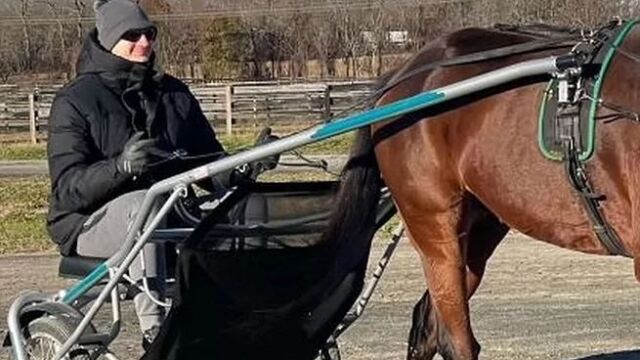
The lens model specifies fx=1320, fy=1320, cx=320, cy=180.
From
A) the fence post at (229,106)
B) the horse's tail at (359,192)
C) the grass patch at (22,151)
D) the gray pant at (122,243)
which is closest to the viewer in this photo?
the gray pant at (122,243)

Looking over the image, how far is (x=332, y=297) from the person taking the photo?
5.11 metres

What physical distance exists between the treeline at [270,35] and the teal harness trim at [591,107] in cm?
3395

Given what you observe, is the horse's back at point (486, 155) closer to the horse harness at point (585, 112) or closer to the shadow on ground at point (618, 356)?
the horse harness at point (585, 112)

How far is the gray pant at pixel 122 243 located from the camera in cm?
496

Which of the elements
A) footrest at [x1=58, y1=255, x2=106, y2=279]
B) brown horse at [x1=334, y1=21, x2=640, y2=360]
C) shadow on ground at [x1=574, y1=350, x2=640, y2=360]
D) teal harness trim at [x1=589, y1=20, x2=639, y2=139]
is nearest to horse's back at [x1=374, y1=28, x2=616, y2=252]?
brown horse at [x1=334, y1=21, x2=640, y2=360]

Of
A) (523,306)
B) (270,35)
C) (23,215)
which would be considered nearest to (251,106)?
(23,215)

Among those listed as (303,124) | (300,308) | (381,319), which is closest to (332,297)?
(300,308)

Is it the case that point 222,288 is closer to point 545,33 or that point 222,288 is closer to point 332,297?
A: point 332,297

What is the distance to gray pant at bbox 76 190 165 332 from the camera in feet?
16.3

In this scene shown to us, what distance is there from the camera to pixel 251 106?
2920cm

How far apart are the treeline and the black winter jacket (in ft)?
110

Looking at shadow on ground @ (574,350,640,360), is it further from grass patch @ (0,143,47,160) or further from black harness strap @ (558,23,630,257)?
grass patch @ (0,143,47,160)

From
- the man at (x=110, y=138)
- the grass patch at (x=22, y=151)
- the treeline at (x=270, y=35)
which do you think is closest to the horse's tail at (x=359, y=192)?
the man at (x=110, y=138)

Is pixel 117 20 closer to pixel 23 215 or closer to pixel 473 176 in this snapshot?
pixel 473 176
